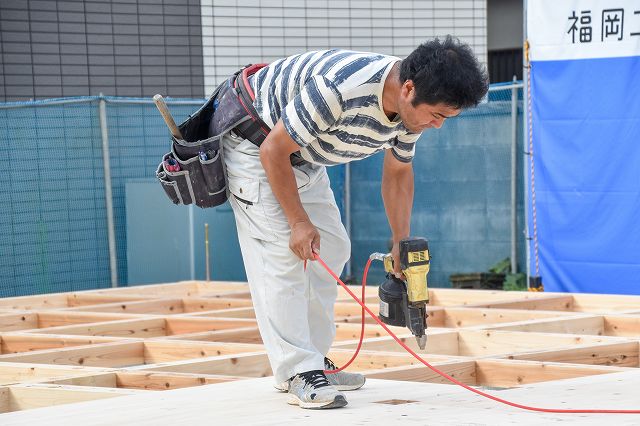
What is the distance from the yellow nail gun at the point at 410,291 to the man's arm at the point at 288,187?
28 centimetres

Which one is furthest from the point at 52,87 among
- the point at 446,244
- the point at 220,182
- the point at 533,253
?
the point at 220,182

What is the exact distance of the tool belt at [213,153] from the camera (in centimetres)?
294

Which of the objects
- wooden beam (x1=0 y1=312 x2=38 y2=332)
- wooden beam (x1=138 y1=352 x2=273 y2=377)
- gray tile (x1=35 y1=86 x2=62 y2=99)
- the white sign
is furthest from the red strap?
gray tile (x1=35 y1=86 x2=62 y2=99)

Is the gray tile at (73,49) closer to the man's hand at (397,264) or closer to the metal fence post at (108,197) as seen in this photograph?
the metal fence post at (108,197)

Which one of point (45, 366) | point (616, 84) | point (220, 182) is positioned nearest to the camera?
point (220, 182)

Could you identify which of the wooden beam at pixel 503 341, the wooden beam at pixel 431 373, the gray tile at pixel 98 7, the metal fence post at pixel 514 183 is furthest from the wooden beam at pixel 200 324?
the gray tile at pixel 98 7

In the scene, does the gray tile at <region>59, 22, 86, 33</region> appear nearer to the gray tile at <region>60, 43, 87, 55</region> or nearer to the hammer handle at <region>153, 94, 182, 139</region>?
the gray tile at <region>60, 43, 87, 55</region>

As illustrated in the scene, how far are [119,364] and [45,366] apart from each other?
612 millimetres

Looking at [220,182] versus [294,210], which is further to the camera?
[220,182]

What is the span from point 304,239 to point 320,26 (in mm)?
7611

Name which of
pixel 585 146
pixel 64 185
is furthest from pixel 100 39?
pixel 585 146

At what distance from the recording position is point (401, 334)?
180 inches

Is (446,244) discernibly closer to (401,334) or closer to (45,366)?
(401,334)

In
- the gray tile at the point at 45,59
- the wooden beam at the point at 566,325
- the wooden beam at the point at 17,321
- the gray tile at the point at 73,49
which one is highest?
the gray tile at the point at 73,49
